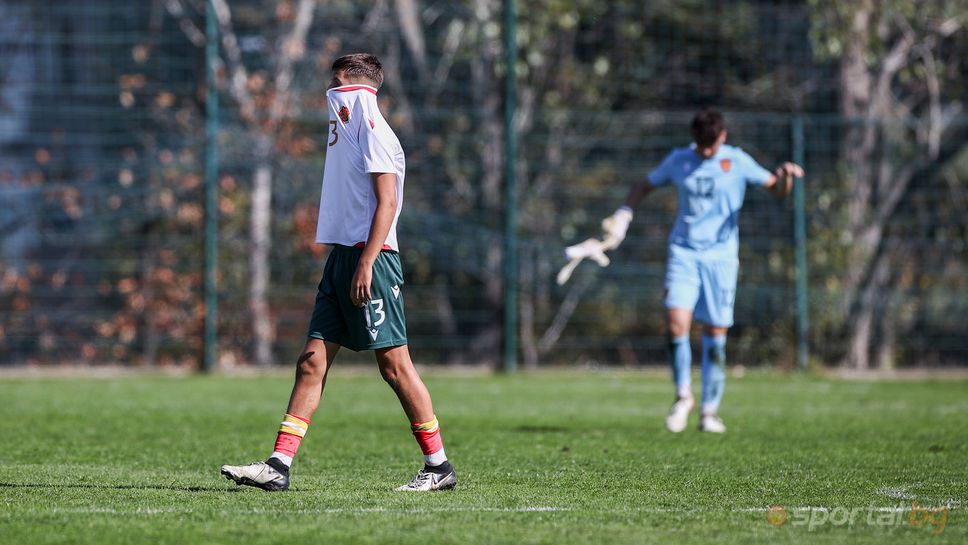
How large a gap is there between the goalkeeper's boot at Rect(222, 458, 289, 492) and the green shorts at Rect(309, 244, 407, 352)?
0.56m

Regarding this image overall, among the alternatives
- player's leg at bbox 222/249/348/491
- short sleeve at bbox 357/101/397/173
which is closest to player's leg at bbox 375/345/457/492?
player's leg at bbox 222/249/348/491

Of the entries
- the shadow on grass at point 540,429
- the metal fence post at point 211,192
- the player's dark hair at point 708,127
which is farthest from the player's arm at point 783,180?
the metal fence post at point 211,192

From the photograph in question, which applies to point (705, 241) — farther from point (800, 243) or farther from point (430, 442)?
point (800, 243)

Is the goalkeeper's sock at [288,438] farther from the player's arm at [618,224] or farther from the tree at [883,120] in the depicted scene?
the tree at [883,120]

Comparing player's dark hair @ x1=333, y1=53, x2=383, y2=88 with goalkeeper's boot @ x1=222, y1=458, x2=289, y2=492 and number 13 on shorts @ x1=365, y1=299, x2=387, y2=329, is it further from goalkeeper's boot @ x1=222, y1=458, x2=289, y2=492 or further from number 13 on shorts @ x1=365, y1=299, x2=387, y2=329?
goalkeeper's boot @ x1=222, y1=458, x2=289, y2=492

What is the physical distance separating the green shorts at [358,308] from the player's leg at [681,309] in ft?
12.1

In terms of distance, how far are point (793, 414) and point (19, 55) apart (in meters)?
10.2

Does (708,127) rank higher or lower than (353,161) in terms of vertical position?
higher

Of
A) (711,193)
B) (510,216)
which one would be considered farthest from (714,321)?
(510,216)

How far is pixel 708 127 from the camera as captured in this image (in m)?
9.24

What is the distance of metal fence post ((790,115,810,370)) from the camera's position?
1600 cm

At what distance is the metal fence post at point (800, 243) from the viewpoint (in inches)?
630

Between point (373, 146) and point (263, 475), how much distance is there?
140cm

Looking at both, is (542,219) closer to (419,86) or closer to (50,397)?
(419,86)
